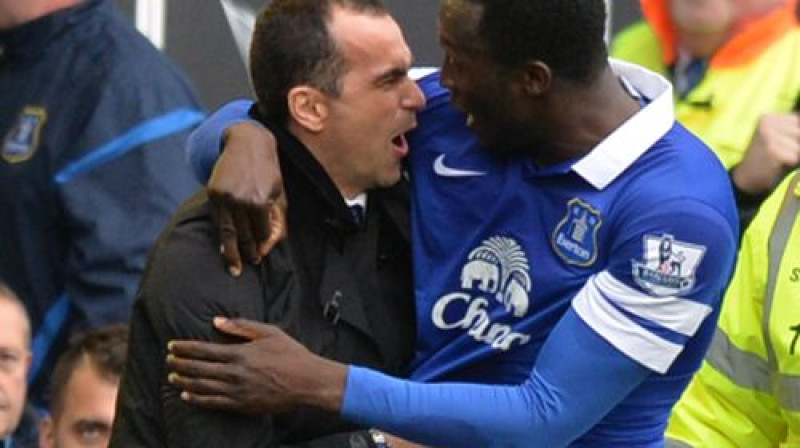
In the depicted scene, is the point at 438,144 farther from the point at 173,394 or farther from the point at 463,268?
the point at 173,394

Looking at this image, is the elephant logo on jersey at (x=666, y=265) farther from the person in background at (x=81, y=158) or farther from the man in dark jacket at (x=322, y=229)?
the person in background at (x=81, y=158)

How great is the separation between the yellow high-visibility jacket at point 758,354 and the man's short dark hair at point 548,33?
1.17m

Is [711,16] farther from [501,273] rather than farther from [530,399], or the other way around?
[530,399]

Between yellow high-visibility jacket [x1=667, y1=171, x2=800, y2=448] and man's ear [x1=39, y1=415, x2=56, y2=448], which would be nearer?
yellow high-visibility jacket [x1=667, y1=171, x2=800, y2=448]

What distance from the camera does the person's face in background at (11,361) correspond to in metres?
5.76

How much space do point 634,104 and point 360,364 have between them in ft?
2.09

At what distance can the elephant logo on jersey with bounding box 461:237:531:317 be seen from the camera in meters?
4.72

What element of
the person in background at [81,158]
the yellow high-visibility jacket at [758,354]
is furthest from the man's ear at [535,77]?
the person in background at [81,158]

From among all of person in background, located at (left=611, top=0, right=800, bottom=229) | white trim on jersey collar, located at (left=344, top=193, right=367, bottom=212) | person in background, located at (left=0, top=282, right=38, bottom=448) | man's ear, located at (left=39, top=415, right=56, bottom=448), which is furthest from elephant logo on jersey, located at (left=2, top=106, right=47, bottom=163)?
person in background, located at (left=611, top=0, right=800, bottom=229)

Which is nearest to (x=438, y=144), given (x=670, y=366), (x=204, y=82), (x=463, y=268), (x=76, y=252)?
(x=463, y=268)

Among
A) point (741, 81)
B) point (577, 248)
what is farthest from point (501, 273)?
point (741, 81)

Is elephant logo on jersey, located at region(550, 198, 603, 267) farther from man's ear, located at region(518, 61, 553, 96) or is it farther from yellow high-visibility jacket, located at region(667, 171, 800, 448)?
yellow high-visibility jacket, located at region(667, 171, 800, 448)

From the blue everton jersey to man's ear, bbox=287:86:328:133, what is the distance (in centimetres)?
23

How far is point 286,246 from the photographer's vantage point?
4.67m
